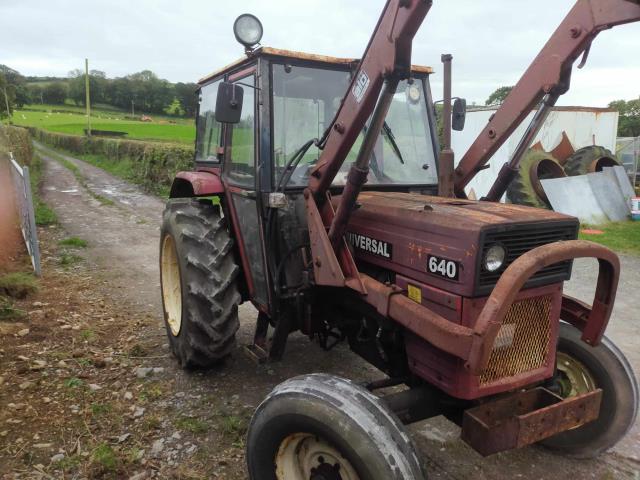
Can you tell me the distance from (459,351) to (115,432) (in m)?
2.20

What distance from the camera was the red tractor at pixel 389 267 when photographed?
83.7 inches

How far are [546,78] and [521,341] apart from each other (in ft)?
4.59

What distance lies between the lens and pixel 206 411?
333cm

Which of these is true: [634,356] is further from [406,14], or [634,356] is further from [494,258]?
[406,14]

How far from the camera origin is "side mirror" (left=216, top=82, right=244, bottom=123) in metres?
2.84

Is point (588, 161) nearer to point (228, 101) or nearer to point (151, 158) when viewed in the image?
point (228, 101)

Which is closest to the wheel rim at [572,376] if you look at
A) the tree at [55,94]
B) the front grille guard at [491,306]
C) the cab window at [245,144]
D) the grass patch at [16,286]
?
the front grille guard at [491,306]

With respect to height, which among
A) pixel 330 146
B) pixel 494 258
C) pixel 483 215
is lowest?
pixel 494 258

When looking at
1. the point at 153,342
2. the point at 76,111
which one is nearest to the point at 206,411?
the point at 153,342

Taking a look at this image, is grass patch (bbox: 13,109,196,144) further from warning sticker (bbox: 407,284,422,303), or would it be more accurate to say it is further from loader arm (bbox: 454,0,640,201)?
warning sticker (bbox: 407,284,422,303)

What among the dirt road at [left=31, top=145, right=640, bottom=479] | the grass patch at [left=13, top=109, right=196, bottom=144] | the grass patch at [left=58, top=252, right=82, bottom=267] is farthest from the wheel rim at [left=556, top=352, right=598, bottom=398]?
the grass patch at [left=13, top=109, right=196, bottom=144]

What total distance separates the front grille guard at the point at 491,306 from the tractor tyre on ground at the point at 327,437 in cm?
38

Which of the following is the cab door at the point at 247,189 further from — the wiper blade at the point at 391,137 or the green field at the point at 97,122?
the green field at the point at 97,122

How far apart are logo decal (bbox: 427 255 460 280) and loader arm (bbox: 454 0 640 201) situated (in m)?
1.00
